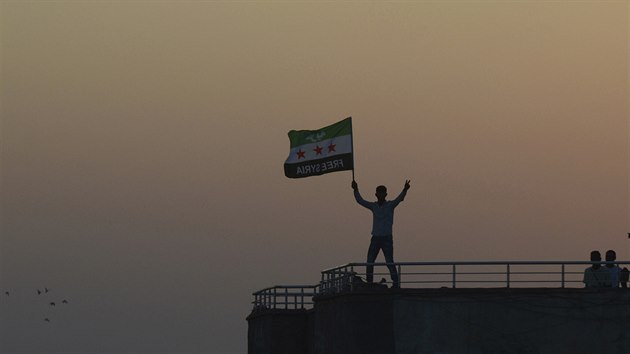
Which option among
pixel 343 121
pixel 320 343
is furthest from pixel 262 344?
pixel 343 121

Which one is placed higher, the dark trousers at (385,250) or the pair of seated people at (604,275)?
the dark trousers at (385,250)

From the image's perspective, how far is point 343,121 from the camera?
4566 centimetres

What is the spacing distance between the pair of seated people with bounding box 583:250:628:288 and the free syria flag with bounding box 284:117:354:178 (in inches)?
308

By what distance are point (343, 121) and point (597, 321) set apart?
981cm

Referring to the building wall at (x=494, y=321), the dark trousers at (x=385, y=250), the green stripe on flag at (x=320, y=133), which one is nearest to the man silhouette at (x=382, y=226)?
the dark trousers at (x=385, y=250)

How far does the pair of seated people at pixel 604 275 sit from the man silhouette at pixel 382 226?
5.47m

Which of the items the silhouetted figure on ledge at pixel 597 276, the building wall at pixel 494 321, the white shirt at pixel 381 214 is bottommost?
the building wall at pixel 494 321

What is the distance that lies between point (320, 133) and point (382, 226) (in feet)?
16.9

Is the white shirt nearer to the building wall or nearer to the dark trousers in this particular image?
the dark trousers

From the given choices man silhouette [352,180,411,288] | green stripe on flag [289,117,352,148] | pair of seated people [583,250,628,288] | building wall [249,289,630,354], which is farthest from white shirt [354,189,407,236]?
pair of seated people [583,250,628,288]

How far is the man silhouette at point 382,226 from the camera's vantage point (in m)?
42.0

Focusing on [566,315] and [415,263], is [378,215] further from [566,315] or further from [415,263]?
[566,315]

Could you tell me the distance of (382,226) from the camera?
42.2m

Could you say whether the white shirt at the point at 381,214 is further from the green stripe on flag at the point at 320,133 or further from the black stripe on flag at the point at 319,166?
the green stripe on flag at the point at 320,133
